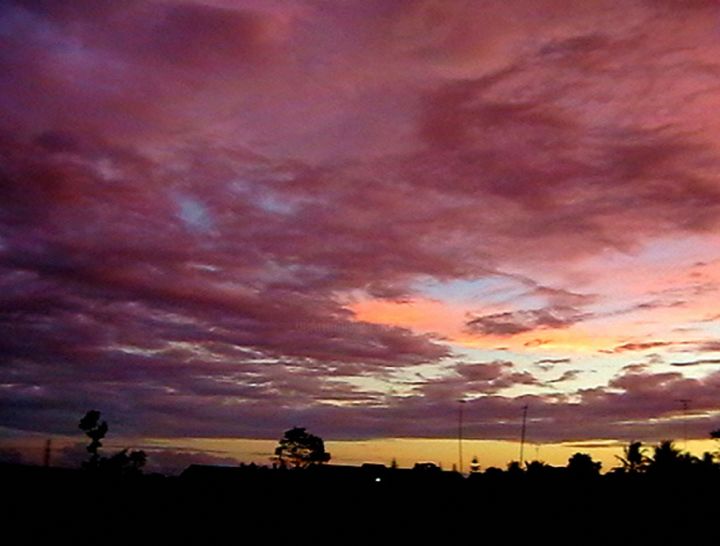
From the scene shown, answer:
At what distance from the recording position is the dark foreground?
111 feet

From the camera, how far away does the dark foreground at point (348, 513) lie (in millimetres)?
33844

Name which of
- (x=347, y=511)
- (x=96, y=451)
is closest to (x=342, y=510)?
(x=347, y=511)

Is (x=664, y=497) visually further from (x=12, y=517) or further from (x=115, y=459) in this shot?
(x=115, y=459)

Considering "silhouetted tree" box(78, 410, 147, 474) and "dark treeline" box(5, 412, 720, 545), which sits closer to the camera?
"dark treeline" box(5, 412, 720, 545)

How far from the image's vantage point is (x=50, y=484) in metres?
35.4

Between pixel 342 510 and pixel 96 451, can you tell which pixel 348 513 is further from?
pixel 96 451

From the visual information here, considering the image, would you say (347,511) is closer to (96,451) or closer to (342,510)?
(342,510)

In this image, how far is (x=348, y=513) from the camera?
121ft

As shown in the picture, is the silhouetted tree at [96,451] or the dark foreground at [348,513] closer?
the dark foreground at [348,513]

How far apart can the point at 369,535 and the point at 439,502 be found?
350 centimetres

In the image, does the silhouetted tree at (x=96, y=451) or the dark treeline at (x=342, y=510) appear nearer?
the dark treeline at (x=342, y=510)

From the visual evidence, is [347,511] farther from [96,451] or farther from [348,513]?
[96,451]

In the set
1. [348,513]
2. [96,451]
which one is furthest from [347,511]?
[96,451]

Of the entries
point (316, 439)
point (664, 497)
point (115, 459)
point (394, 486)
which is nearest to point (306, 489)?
point (394, 486)
